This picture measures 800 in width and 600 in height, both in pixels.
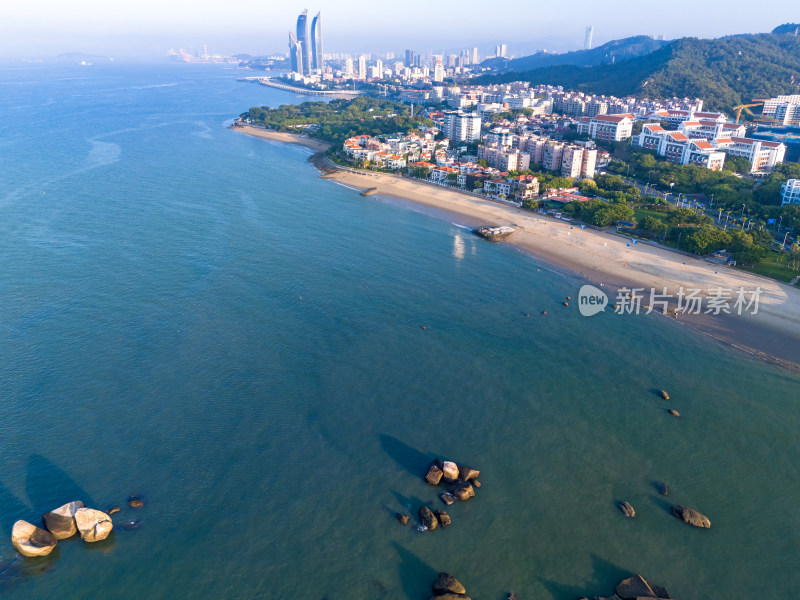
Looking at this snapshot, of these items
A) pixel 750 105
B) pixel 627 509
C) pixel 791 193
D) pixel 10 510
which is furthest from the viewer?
pixel 750 105

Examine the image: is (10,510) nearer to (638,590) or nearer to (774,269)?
(638,590)

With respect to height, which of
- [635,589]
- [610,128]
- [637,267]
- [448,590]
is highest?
[610,128]

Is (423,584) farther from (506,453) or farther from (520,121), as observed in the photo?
(520,121)

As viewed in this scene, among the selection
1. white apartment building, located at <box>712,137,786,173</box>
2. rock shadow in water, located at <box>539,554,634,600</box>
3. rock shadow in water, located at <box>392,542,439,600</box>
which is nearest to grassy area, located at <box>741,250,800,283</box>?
rock shadow in water, located at <box>539,554,634,600</box>

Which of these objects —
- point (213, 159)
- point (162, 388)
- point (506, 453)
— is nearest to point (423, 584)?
point (506, 453)

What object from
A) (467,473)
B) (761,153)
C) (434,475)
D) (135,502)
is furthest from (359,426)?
(761,153)
